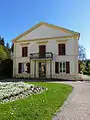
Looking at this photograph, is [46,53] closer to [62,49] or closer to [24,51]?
[62,49]

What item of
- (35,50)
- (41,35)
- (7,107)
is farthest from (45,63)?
(7,107)

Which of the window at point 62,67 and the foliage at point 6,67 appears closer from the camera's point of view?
the window at point 62,67

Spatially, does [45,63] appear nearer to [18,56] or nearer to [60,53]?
[60,53]

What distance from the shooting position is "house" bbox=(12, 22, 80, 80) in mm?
25281

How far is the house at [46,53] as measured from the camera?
2528cm

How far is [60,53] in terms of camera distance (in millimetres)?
25875

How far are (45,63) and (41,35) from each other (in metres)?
4.37

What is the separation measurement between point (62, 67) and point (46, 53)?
10.2 feet

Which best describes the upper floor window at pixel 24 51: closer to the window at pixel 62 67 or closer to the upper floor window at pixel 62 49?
the window at pixel 62 67

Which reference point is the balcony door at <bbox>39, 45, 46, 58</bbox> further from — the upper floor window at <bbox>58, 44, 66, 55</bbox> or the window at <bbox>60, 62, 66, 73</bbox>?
the window at <bbox>60, 62, 66, 73</bbox>

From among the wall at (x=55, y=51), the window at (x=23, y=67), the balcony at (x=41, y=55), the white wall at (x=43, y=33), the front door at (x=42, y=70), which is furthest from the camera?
the window at (x=23, y=67)

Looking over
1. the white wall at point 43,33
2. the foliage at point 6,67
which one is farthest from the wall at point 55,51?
the foliage at point 6,67

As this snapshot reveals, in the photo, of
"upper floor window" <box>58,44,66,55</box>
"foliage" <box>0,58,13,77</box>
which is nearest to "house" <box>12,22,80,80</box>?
"upper floor window" <box>58,44,66,55</box>

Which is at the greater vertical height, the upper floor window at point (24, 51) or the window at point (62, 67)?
the upper floor window at point (24, 51)
